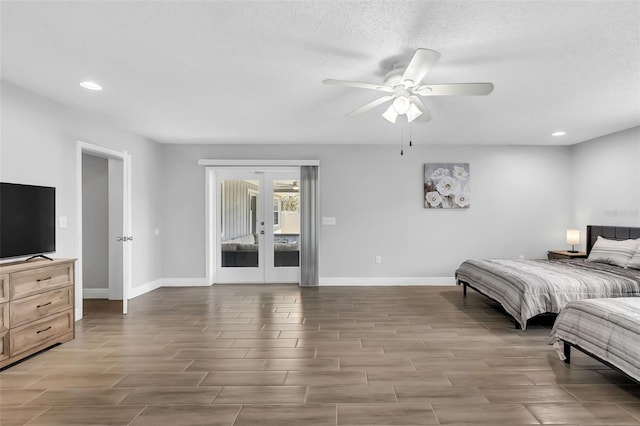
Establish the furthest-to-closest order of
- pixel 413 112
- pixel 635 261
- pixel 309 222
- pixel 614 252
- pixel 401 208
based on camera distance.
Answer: pixel 401 208 → pixel 309 222 → pixel 614 252 → pixel 635 261 → pixel 413 112

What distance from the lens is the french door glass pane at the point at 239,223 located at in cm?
662

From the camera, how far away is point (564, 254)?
19.3 ft

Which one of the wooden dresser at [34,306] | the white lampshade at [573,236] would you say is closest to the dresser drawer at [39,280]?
the wooden dresser at [34,306]

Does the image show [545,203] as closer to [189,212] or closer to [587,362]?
[587,362]

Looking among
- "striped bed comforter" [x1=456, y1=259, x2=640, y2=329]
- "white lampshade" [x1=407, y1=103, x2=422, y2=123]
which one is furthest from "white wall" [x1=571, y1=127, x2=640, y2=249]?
"white lampshade" [x1=407, y1=103, x2=422, y2=123]

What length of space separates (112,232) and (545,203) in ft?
23.4

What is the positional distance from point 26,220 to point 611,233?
7.35m

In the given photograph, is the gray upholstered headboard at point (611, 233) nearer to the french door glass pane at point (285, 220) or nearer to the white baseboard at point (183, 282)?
the french door glass pane at point (285, 220)

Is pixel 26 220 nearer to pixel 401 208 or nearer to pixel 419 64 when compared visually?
pixel 419 64

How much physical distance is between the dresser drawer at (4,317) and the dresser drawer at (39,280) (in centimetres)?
9

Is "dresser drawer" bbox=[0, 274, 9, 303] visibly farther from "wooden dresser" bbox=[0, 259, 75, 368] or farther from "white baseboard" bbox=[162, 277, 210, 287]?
"white baseboard" bbox=[162, 277, 210, 287]

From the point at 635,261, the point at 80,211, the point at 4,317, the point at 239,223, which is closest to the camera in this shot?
the point at 4,317

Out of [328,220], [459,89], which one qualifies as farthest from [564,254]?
[459,89]

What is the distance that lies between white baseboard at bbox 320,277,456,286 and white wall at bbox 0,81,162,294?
3089 mm
